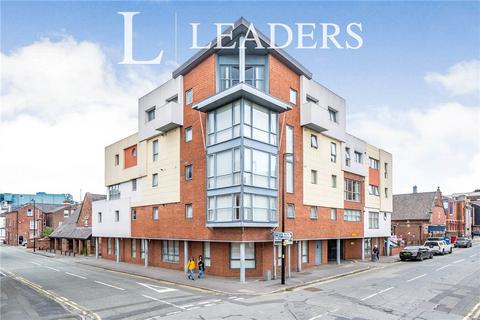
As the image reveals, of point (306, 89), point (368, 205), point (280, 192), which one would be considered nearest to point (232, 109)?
point (280, 192)

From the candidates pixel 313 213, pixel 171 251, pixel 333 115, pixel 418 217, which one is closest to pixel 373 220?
pixel 313 213

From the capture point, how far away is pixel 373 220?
133 feet

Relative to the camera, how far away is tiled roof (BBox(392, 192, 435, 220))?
63.4 meters

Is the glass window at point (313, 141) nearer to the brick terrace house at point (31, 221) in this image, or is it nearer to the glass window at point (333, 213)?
the glass window at point (333, 213)

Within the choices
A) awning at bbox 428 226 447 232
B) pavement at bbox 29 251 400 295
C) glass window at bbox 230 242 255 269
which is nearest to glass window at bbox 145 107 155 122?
pavement at bbox 29 251 400 295

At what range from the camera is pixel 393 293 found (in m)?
19.2

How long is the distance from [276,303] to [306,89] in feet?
59.6

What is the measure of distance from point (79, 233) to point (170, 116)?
95.1 feet

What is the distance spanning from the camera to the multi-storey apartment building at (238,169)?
23734 millimetres

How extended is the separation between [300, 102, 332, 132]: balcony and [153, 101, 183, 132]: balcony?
9.49 meters

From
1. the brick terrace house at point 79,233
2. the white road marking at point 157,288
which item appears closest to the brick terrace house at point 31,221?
the brick terrace house at point 79,233

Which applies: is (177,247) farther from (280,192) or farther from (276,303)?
(276,303)

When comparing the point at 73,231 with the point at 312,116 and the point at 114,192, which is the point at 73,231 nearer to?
the point at 114,192

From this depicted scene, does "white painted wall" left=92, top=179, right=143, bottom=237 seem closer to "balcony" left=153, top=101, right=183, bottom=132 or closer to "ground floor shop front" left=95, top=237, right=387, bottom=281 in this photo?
"ground floor shop front" left=95, top=237, right=387, bottom=281
